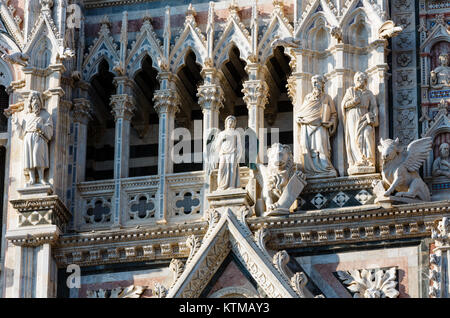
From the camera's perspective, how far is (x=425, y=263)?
99.6ft

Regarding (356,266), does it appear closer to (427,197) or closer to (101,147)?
(427,197)

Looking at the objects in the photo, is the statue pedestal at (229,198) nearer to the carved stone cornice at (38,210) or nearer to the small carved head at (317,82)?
the small carved head at (317,82)

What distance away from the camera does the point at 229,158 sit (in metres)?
31.4

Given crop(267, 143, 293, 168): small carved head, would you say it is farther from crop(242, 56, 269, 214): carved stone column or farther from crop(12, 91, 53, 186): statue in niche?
crop(12, 91, 53, 186): statue in niche

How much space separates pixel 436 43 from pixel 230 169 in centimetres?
321

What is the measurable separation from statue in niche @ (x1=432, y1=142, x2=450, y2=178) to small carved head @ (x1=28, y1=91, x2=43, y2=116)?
525 cm

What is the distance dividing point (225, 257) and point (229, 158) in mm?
1355

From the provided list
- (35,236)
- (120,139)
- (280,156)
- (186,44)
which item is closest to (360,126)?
(280,156)

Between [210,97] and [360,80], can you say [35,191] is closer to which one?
[210,97]

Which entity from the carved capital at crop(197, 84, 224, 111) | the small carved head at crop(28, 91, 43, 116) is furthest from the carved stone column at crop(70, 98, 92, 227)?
the carved capital at crop(197, 84, 224, 111)

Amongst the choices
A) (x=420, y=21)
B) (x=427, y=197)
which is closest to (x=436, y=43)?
(x=420, y=21)

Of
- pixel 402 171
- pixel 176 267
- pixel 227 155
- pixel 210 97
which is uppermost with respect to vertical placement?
pixel 210 97

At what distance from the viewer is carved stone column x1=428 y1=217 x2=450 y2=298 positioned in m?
29.9

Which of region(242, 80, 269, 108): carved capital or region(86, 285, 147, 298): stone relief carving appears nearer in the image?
region(86, 285, 147, 298): stone relief carving
